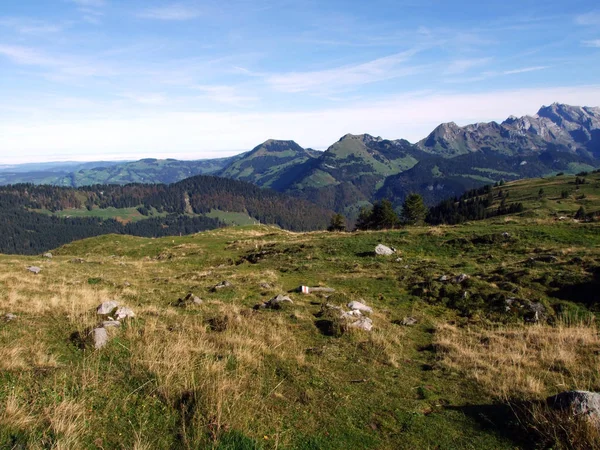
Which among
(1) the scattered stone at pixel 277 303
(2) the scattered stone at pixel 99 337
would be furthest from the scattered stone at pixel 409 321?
(2) the scattered stone at pixel 99 337

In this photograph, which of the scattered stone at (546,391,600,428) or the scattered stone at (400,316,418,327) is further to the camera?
the scattered stone at (400,316,418,327)

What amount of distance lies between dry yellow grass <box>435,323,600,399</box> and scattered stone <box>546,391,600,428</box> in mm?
1393

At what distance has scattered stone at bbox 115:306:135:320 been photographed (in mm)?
12359

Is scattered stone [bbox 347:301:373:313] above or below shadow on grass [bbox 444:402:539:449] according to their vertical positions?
below

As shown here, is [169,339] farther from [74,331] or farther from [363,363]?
[363,363]

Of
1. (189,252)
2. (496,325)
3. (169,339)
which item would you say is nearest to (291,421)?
(169,339)

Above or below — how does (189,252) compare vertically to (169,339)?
below

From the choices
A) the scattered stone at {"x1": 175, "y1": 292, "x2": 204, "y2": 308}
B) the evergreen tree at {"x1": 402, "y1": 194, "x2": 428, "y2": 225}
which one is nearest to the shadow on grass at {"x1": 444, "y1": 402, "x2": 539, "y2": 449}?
the scattered stone at {"x1": 175, "y1": 292, "x2": 204, "y2": 308}

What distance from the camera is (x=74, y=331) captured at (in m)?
10.5

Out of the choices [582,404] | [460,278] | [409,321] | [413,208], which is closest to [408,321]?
[409,321]

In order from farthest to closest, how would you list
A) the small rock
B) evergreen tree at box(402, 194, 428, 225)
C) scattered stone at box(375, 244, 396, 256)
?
evergreen tree at box(402, 194, 428, 225)
scattered stone at box(375, 244, 396, 256)
the small rock

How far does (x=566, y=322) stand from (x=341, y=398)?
42.1 ft

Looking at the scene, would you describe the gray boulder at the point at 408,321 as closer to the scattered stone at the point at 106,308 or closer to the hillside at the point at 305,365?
the hillside at the point at 305,365

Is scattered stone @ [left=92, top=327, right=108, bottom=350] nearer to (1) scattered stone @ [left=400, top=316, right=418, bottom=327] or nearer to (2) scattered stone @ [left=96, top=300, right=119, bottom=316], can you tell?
(2) scattered stone @ [left=96, top=300, right=119, bottom=316]
